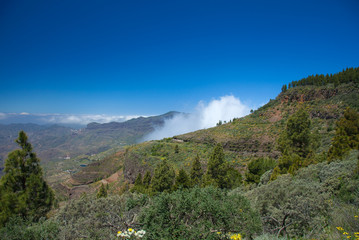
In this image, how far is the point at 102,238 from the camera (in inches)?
231

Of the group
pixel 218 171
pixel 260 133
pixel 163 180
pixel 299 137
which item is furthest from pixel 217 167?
pixel 260 133

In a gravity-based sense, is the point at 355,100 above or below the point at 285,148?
above

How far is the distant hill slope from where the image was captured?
133 feet

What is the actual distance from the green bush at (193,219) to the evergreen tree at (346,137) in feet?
41.9

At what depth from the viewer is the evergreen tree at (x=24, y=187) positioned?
10656 mm

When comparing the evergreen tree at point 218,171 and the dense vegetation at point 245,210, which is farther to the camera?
the evergreen tree at point 218,171

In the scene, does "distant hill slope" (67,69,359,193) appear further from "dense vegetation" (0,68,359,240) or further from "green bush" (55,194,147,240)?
"green bush" (55,194,147,240)

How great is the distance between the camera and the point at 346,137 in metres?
14.6

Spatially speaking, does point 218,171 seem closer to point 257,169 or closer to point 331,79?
point 257,169

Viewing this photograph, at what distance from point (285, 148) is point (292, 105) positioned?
47.9 m

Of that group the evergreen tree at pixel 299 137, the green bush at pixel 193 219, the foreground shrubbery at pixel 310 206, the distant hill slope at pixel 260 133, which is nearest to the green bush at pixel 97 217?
the green bush at pixel 193 219

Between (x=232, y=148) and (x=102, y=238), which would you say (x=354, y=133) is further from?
(x=232, y=148)

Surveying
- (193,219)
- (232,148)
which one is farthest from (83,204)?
(232,148)

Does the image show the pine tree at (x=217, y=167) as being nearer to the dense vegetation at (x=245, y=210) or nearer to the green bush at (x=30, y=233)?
the dense vegetation at (x=245, y=210)
